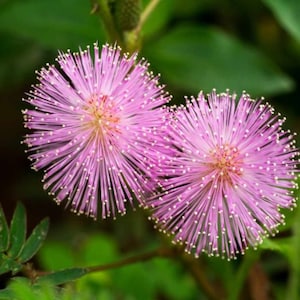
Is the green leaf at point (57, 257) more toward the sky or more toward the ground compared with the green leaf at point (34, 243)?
more toward the sky

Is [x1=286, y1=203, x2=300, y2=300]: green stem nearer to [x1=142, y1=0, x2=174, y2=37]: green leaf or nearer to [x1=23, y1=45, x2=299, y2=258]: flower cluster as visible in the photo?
[x1=23, y1=45, x2=299, y2=258]: flower cluster

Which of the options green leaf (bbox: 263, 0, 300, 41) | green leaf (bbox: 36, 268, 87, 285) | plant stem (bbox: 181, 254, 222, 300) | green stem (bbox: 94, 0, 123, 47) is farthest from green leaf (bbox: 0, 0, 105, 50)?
green leaf (bbox: 36, 268, 87, 285)

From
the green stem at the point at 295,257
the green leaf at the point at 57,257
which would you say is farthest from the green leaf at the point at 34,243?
→ the green leaf at the point at 57,257

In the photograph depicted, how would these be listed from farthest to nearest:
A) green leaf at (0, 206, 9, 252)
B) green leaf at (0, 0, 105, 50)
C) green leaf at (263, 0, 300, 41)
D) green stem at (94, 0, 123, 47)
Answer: green leaf at (0, 0, 105, 50), green leaf at (263, 0, 300, 41), green stem at (94, 0, 123, 47), green leaf at (0, 206, 9, 252)

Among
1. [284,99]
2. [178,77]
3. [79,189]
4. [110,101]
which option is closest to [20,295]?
[79,189]

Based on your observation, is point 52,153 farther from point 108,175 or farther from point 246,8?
point 246,8

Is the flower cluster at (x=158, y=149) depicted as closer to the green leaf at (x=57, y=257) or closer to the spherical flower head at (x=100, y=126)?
the spherical flower head at (x=100, y=126)

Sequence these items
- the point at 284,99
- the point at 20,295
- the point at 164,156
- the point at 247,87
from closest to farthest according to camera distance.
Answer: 1. the point at 20,295
2. the point at 164,156
3. the point at 247,87
4. the point at 284,99
